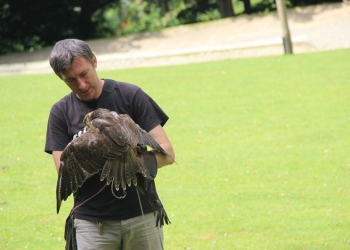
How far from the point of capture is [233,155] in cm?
986

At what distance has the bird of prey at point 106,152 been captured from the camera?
3.42 metres

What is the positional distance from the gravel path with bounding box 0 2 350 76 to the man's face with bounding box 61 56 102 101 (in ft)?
43.6

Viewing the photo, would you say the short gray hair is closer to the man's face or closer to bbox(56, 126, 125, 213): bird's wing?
the man's face

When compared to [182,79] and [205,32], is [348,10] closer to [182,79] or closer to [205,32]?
[205,32]

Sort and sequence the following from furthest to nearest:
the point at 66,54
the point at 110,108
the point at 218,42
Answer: the point at 218,42, the point at 110,108, the point at 66,54

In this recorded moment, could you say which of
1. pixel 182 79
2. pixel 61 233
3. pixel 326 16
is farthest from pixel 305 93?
pixel 326 16

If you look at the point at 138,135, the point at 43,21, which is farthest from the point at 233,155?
the point at 43,21

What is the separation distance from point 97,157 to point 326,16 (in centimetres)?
1856


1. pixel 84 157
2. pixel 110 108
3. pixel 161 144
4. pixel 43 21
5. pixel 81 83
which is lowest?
pixel 43 21

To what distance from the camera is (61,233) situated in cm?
735

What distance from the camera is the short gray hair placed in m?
3.55

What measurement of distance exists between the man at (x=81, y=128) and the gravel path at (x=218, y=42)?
43.3 ft

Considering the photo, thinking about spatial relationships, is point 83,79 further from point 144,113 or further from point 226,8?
point 226,8

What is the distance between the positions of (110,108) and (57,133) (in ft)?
1.19
